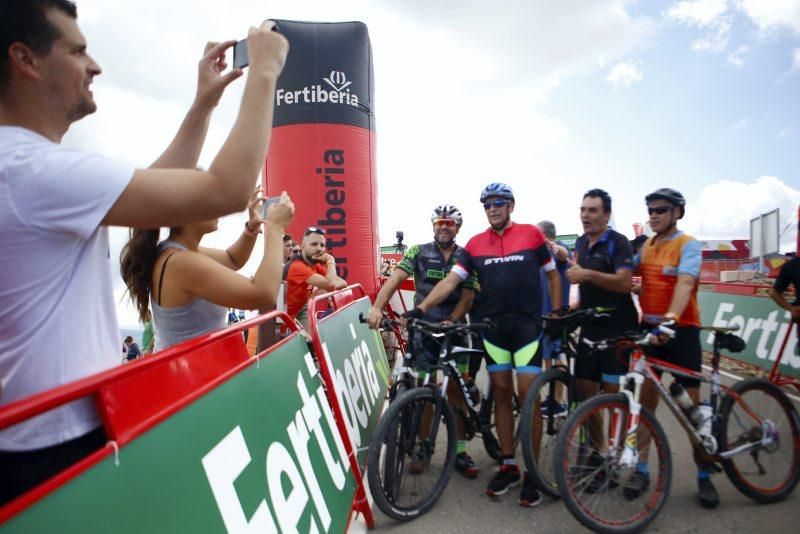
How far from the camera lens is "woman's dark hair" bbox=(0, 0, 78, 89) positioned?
0.99 m

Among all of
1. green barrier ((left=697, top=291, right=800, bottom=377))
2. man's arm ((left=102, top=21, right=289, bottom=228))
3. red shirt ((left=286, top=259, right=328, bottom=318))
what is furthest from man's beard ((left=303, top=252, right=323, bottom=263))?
green barrier ((left=697, top=291, right=800, bottom=377))

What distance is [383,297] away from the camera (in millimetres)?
4188

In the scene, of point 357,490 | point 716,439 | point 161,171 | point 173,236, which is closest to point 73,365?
point 161,171

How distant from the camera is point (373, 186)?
10.1 meters

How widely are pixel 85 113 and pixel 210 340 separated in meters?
0.90

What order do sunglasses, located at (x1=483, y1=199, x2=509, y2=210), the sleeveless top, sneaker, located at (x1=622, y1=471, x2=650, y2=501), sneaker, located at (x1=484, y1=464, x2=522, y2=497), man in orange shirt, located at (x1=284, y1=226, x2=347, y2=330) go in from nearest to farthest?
the sleeveless top → sneaker, located at (x1=622, y1=471, x2=650, y2=501) → sneaker, located at (x1=484, y1=464, x2=522, y2=497) → sunglasses, located at (x1=483, y1=199, x2=509, y2=210) → man in orange shirt, located at (x1=284, y1=226, x2=347, y2=330)

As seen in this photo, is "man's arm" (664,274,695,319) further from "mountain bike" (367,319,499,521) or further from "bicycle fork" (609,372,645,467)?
"mountain bike" (367,319,499,521)

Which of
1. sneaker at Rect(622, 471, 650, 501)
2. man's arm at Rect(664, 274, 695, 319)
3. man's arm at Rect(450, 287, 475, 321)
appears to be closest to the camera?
sneaker at Rect(622, 471, 650, 501)

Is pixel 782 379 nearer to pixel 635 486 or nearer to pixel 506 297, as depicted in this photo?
pixel 635 486

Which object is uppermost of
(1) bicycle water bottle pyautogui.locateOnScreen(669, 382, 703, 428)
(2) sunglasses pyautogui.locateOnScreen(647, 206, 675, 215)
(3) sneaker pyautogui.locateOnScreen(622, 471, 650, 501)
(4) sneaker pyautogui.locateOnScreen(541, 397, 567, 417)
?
(2) sunglasses pyautogui.locateOnScreen(647, 206, 675, 215)

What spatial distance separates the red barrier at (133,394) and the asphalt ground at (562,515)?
1.97m

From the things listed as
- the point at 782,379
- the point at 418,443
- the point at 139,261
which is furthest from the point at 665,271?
the point at 139,261

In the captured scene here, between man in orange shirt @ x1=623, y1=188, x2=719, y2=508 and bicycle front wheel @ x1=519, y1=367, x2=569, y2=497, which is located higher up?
man in orange shirt @ x1=623, y1=188, x2=719, y2=508

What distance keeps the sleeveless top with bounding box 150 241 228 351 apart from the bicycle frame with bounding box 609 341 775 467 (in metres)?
2.53
